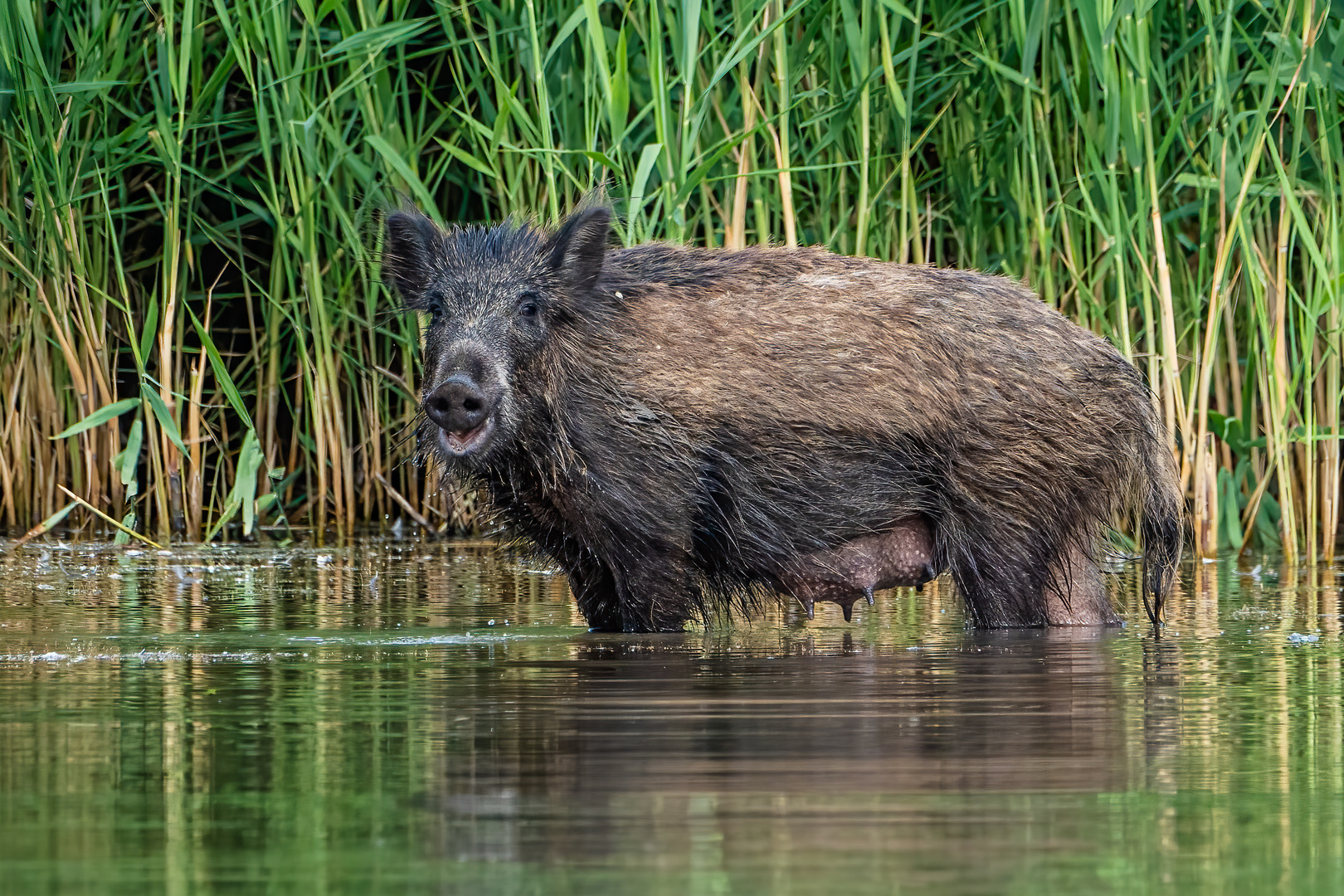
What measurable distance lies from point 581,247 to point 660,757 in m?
3.02

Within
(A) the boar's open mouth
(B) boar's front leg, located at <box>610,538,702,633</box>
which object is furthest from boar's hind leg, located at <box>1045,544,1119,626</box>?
(A) the boar's open mouth

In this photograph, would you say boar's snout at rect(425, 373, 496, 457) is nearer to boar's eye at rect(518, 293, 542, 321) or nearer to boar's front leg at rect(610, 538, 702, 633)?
boar's eye at rect(518, 293, 542, 321)

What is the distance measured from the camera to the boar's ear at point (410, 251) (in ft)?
20.3

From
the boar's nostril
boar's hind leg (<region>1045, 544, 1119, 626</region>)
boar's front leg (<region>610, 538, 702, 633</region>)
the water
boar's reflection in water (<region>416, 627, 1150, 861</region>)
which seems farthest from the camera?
boar's hind leg (<region>1045, 544, 1119, 626</region>)

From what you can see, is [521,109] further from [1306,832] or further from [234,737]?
[1306,832]

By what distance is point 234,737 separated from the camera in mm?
3525

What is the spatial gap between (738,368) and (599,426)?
1.51 feet

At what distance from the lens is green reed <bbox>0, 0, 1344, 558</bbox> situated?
734cm

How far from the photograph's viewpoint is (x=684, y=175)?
6863mm

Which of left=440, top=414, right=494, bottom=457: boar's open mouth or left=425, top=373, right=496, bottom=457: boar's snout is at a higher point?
left=425, top=373, right=496, bottom=457: boar's snout

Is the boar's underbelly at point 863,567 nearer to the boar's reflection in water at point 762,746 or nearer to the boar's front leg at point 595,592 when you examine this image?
the boar's front leg at point 595,592

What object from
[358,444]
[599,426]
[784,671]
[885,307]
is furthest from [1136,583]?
[358,444]

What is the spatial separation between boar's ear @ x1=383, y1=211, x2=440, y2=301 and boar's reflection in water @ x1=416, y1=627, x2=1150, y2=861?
1628 millimetres

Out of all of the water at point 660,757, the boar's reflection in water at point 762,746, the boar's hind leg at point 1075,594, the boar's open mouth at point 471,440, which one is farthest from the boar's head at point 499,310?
the boar's hind leg at point 1075,594
